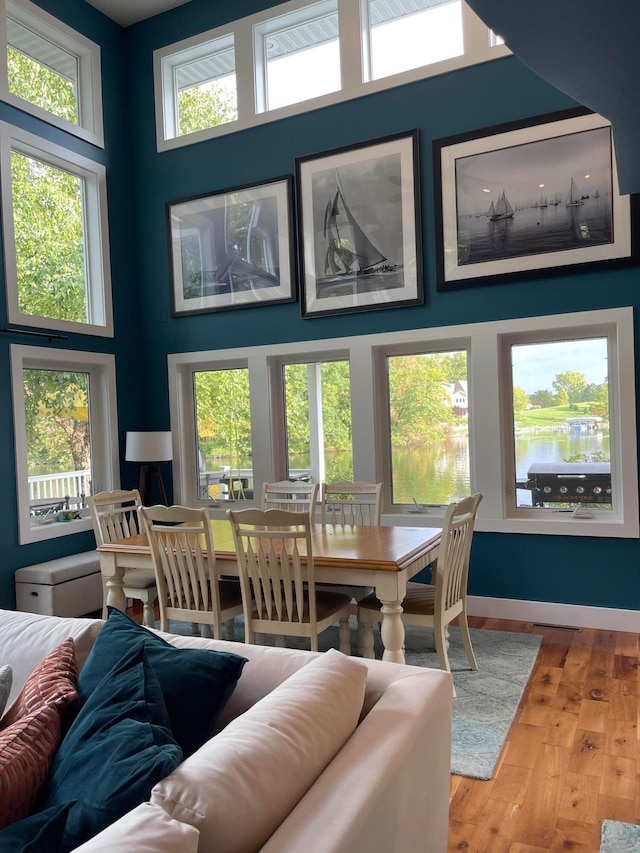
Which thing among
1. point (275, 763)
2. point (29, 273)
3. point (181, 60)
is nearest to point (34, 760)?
point (275, 763)

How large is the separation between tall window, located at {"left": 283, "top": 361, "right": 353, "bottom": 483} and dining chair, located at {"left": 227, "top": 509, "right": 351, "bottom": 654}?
1847 mm

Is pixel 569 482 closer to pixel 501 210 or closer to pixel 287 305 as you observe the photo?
pixel 501 210

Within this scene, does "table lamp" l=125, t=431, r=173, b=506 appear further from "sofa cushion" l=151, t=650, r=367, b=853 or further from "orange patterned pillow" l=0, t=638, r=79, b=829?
"sofa cushion" l=151, t=650, r=367, b=853

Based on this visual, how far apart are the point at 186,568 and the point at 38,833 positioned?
238 cm

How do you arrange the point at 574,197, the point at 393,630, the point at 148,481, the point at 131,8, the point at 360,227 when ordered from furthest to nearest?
the point at 131,8, the point at 148,481, the point at 360,227, the point at 574,197, the point at 393,630

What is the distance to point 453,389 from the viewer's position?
462 cm

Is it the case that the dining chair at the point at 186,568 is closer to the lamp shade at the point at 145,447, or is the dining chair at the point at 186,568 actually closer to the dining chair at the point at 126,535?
the dining chair at the point at 126,535

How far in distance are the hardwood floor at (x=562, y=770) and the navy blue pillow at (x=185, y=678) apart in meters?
1.17

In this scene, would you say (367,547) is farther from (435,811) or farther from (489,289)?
(489,289)

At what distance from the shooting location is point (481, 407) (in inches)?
173

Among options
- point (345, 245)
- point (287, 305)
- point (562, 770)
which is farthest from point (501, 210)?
point (562, 770)

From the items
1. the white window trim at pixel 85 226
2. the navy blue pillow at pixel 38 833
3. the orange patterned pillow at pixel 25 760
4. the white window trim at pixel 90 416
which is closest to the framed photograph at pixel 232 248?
the white window trim at pixel 85 226

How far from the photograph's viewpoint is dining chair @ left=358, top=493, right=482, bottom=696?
3.05 m

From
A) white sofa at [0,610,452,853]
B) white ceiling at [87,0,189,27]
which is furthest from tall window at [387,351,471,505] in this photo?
white ceiling at [87,0,189,27]
